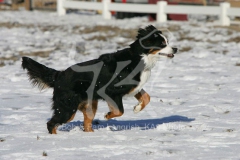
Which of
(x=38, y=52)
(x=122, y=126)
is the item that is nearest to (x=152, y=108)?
(x=122, y=126)

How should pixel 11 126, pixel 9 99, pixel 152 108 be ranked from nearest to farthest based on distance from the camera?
pixel 11 126, pixel 152 108, pixel 9 99

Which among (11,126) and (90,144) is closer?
(90,144)

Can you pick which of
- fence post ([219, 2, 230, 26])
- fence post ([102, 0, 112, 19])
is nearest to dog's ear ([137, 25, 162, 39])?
fence post ([219, 2, 230, 26])

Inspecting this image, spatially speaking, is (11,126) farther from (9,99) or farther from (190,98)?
(190,98)

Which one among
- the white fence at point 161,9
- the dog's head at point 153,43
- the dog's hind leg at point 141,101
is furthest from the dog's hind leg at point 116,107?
the white fence at point 161,9

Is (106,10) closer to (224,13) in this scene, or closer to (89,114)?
(224,13)

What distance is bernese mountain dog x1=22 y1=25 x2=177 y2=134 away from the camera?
6512mm

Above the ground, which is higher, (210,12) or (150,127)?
(210,12)

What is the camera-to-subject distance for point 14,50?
49.4ft

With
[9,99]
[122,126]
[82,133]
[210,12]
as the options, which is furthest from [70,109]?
[210,12]

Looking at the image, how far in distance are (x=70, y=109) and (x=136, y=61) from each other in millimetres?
996

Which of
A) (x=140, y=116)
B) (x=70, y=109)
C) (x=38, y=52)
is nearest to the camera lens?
(x=70, y=109)

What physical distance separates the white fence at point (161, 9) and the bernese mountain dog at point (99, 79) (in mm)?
12651

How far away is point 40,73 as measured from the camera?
6703 mm
